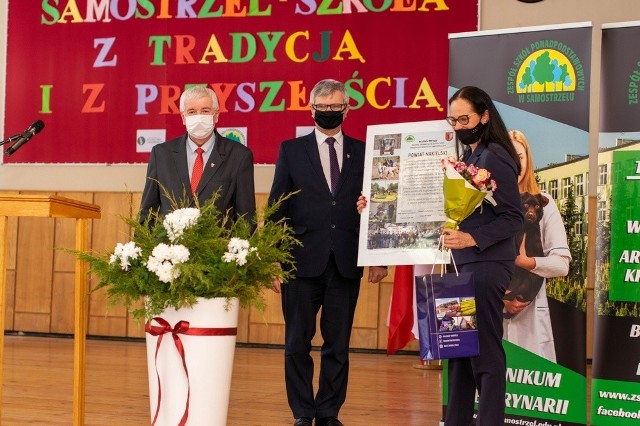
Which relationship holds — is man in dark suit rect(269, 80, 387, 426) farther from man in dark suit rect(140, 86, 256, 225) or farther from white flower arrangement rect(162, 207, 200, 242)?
white flower arrangement rect(162, 207, 200, 242)

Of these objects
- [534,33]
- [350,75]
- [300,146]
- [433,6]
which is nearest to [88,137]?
[350,75]

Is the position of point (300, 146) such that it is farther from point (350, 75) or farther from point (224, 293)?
point (350, 75)

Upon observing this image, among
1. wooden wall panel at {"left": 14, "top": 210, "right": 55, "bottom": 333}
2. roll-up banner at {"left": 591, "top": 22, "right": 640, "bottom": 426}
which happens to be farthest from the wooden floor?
roll-up banner at {"left": 591, "top": 22, "right": 640, "bottom": 426}

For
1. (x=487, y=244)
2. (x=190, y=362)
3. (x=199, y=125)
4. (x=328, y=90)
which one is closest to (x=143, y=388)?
(x=199, y=125)

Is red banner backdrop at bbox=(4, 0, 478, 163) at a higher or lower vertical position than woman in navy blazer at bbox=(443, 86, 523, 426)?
higher

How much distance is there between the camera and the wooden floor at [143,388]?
444 cm

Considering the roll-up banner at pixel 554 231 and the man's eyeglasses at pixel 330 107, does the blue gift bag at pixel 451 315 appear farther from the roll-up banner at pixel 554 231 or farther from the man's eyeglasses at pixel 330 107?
the man's eyeglasses at pixel 330 107

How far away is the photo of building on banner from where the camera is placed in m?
3.92

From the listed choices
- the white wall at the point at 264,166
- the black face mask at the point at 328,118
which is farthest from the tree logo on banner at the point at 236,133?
the black face mask at the point at 328,118

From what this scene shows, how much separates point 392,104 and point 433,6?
0.86 m

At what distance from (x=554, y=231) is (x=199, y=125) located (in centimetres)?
165

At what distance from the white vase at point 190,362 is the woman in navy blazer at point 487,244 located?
895 mm

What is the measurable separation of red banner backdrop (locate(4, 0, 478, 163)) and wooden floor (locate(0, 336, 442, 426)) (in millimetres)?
1823

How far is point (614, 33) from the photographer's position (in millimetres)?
4094
